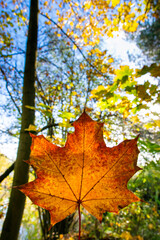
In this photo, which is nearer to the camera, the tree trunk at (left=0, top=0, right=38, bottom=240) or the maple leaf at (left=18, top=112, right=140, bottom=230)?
the maple leaf at (left=18, top=112, right=140, bottom=230)

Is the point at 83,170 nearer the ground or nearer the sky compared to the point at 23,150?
nearer the ground

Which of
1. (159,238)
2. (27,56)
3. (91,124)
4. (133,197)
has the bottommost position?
(159,238)

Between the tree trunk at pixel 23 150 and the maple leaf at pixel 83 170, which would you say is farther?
the tree trunk at pixel 23 150

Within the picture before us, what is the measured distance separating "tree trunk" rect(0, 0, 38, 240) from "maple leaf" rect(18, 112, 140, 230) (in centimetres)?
90

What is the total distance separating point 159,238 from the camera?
3078 mm

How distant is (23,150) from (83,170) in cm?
136

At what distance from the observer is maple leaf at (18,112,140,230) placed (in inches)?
16.2

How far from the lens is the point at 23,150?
1601 mm

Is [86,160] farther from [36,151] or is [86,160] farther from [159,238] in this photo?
[159,238]

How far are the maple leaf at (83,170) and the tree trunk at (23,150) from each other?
0.90 meters

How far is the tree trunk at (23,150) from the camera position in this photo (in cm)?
143

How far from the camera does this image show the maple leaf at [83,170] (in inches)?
16.2

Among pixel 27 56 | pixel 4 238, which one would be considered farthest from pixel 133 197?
pixel 27 56

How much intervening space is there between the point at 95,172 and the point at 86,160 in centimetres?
5
